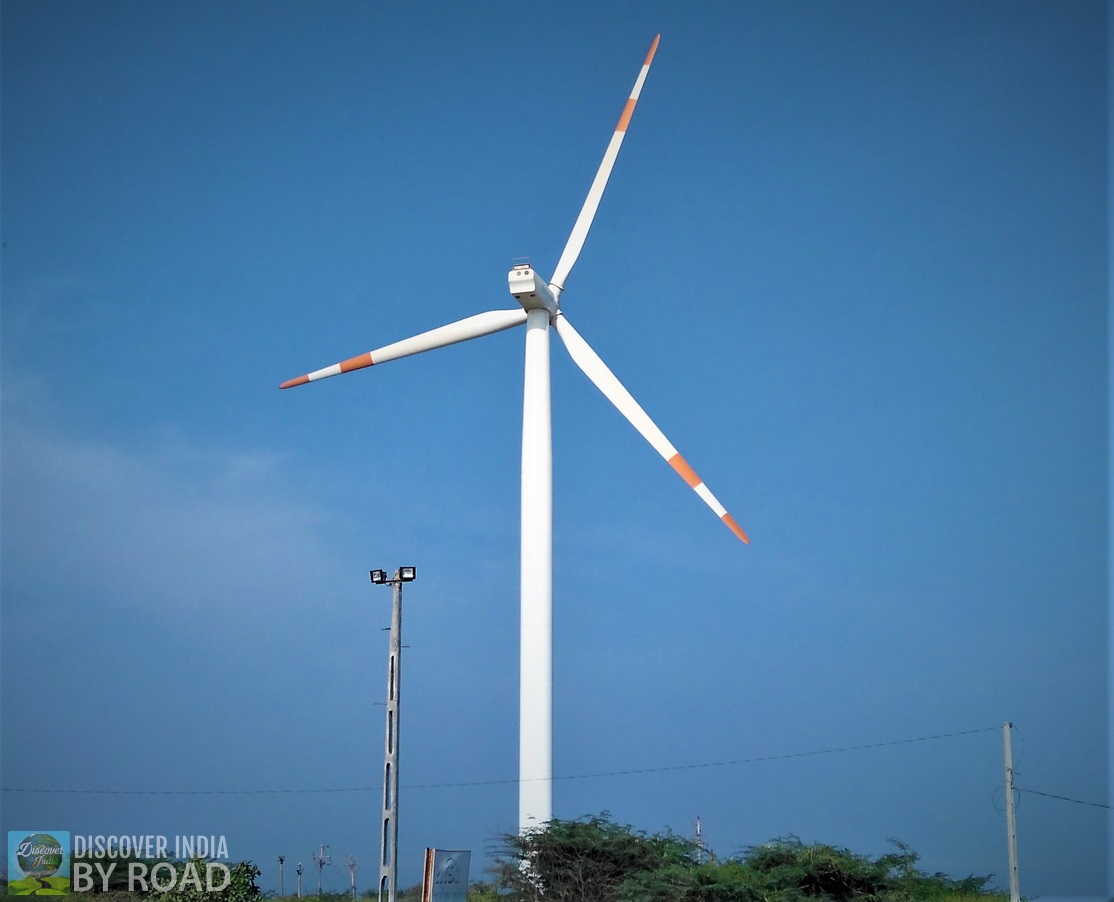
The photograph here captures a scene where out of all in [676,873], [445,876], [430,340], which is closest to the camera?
[445,876]

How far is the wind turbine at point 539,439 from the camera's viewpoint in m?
43.7

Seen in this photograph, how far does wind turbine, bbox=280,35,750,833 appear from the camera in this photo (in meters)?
43.7

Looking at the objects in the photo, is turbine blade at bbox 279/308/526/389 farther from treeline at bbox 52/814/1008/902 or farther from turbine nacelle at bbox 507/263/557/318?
treeline at bbox 52/814/1008/902

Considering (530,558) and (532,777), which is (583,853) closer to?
(532,777)

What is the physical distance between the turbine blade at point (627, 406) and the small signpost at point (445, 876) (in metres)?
14.5

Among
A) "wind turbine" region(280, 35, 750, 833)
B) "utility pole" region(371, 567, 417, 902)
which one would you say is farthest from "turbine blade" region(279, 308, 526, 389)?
"utility pole" region(371, 567, 417, 902)

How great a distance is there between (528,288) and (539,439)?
5.49m

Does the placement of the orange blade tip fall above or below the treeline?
above

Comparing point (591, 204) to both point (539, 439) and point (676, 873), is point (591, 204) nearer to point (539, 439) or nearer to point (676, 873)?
point (539, 439)

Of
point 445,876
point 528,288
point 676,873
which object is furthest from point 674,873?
point 528,288

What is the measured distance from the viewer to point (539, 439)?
46438 mm

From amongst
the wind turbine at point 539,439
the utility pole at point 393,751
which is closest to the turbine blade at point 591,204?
the wind turbine at point 539,439

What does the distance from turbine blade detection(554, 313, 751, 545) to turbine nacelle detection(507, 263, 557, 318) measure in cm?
131

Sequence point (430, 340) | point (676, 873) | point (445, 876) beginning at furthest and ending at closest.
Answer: point (430, 340) < point (676, 873) < point (445, 876)
